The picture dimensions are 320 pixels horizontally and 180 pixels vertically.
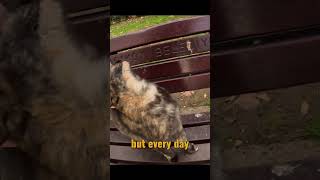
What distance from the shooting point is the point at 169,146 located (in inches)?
176

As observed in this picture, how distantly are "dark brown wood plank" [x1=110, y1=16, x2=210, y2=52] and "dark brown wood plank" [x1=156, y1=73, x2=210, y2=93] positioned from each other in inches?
13.4

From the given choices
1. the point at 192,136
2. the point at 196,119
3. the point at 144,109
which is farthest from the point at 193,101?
the point at 144,109

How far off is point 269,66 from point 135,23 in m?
1.12

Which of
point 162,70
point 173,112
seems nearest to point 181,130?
point 173,112

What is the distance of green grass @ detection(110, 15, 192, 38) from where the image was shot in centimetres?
440

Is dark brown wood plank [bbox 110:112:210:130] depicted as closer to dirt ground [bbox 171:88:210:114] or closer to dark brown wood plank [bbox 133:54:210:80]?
dirt ground [bbox 171:88:210:114]

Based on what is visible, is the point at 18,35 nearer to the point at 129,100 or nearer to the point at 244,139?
the point at 129,100

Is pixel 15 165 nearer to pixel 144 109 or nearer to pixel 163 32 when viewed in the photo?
pixel 144 109

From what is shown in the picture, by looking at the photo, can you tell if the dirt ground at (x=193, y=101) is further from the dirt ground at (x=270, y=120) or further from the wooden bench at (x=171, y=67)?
the dirt ground at (x=270, y=120)

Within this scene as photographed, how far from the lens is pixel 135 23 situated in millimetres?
4438

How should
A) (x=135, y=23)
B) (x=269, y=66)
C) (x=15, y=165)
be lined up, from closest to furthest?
1. (x=135, y=23)
2. (x=269, y=66)
3. (x=15, y=165)

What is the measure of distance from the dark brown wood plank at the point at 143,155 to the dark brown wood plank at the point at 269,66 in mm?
479

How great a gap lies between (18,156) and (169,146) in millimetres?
1340

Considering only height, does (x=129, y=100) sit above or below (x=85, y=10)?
below
